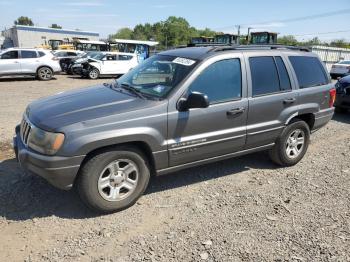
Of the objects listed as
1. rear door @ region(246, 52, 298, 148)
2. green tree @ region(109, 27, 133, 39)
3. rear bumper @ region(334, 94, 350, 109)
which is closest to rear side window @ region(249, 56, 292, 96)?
rear door @ region(246, 52, 298, 148)

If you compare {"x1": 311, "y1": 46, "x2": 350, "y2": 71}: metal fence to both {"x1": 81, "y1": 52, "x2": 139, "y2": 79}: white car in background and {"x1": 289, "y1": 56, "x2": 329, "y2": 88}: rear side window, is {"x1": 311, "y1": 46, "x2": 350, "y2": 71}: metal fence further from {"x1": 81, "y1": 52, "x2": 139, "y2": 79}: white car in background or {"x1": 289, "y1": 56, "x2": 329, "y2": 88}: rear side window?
{"x1": 289, "y1": 56, "x2": 329, "y2": 88}: rear side window

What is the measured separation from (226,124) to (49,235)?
2399mm

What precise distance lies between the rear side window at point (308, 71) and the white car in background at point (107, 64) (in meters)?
15.1

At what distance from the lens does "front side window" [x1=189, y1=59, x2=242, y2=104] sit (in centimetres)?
414

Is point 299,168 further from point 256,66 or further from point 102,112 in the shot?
point 102,112

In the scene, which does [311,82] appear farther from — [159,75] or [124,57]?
[124,57]

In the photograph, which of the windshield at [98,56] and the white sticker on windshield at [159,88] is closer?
the white sticker on windshield at [159,88]

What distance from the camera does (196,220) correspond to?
376 centimetres

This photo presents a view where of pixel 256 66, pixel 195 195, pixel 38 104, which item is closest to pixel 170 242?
pixel 195 195

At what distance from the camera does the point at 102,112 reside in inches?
143

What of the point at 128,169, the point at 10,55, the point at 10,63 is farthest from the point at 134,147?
the point at 10,55

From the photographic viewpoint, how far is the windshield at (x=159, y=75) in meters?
4.12

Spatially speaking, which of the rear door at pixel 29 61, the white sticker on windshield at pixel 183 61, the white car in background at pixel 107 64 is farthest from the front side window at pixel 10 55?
the white sticker on windshield at pixel 183 61

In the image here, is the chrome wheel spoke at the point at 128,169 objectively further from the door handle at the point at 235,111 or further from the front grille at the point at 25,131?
the door handle at the point at 235,111
